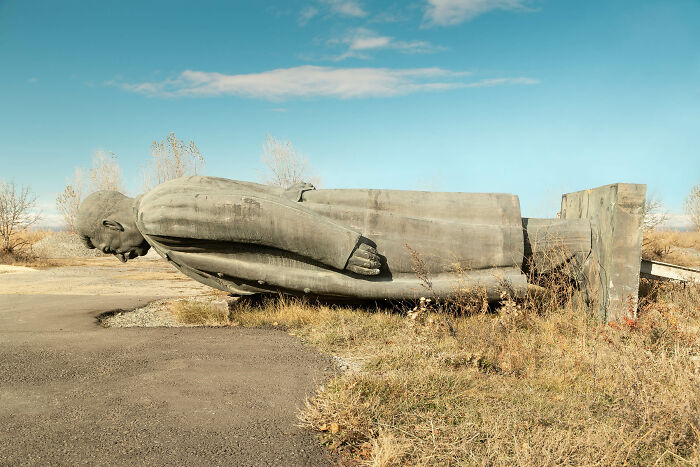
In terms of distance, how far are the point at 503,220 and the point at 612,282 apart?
4.15ft

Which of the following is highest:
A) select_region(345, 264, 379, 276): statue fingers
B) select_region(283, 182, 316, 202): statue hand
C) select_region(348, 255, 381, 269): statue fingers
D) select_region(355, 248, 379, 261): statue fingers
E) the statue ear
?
select_region(283, 182, 316, 202): statue hand

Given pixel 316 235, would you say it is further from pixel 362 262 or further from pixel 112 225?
pixel 112 225

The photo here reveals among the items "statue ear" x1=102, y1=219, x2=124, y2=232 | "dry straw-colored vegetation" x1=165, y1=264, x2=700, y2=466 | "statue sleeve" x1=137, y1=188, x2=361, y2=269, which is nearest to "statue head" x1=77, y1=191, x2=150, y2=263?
"statue ear" x1=102, y1=219, x2=124, y2=232

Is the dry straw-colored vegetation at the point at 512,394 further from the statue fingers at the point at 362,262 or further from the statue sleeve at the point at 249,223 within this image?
the statue sleeve at the point at 249,223

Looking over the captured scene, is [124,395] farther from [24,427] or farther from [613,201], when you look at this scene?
[613,201]

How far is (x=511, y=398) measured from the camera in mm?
2951

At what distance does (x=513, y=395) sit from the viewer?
3.02 meters

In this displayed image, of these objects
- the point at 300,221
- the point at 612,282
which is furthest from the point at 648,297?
the point at 300,221

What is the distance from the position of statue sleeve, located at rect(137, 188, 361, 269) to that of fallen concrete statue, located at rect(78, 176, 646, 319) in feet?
0.03

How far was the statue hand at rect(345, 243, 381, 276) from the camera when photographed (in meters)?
4.96

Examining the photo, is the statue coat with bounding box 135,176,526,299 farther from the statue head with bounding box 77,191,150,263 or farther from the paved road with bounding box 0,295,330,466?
the paved road with bounding box 0,295,330,466

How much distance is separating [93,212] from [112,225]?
259mm

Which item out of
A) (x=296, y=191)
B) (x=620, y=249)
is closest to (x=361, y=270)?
(x=296, y=191)

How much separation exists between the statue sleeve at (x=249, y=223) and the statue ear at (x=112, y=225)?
0.74 meters
